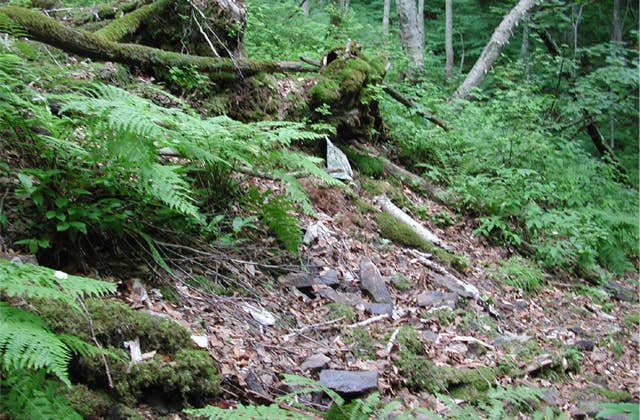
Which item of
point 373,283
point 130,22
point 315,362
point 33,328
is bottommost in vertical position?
point 373,283

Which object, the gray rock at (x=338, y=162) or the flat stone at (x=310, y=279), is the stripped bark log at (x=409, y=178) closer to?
the gray rock at (x=338, y=162)

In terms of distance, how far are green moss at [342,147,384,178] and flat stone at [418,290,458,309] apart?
8.29 feet

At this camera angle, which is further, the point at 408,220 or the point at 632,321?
the point at 408,220

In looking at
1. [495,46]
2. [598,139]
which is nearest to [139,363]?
[495,46]

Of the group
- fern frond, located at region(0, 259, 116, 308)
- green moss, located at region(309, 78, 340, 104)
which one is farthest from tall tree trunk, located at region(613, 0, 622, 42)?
fern frond, located at region(0, 259, 116, 308)

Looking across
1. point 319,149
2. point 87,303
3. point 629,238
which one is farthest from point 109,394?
point 629,238

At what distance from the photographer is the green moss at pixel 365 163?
7.34m

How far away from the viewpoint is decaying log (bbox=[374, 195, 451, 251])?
6562 millimetres

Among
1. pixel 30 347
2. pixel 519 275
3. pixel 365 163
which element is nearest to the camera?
pixel 30 347

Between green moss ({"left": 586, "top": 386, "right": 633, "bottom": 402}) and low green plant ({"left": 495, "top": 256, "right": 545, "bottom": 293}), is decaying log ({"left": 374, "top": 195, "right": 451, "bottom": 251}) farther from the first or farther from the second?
green moss ({"left": 586, "top": 386, "right": 633, "bottom": 402})

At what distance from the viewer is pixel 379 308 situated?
4.60 m

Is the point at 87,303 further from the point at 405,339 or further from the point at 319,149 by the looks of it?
the point at 319,149

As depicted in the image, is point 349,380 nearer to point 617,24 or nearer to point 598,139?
point 598,139

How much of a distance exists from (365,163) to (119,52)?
3.48m
